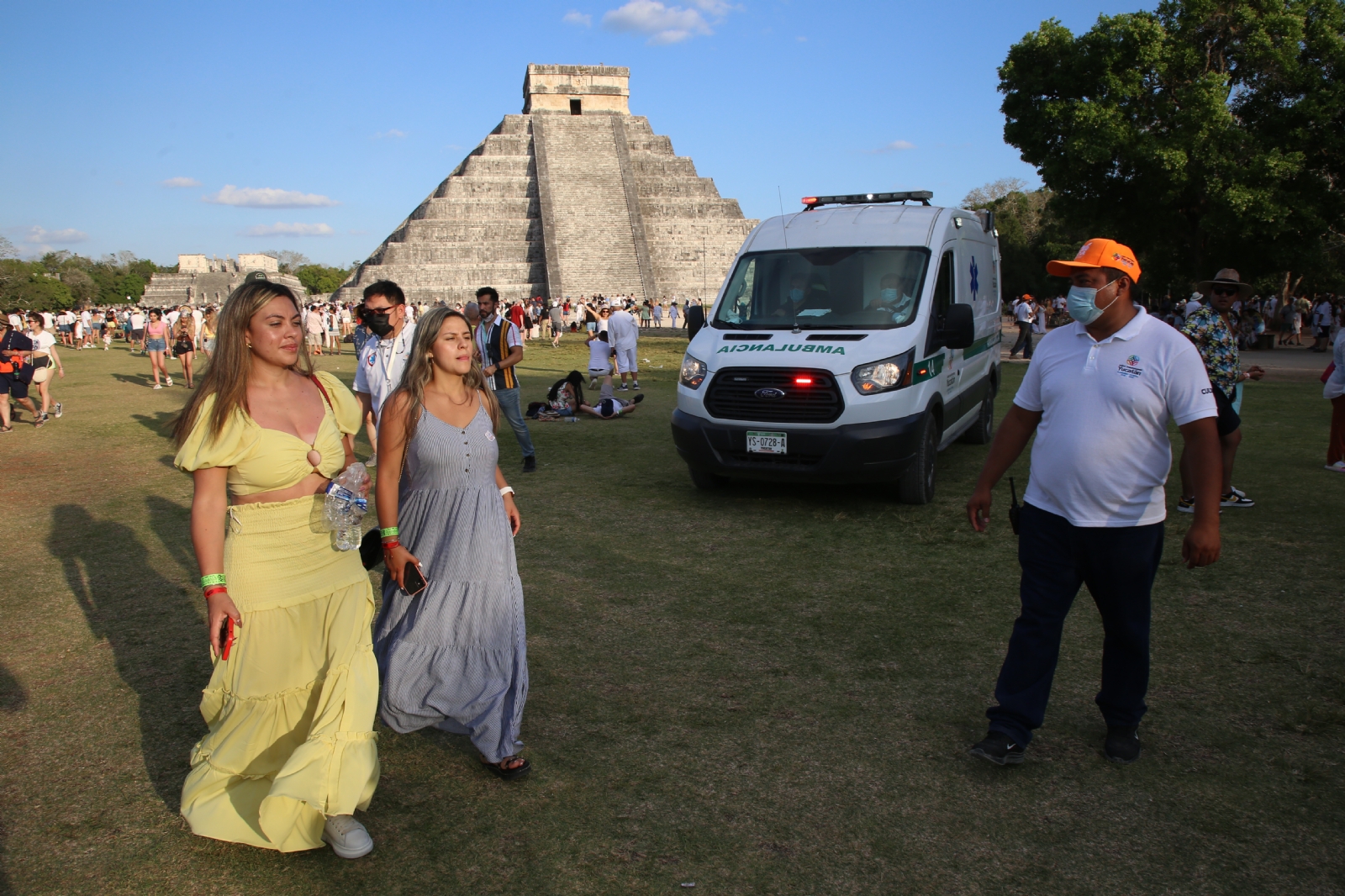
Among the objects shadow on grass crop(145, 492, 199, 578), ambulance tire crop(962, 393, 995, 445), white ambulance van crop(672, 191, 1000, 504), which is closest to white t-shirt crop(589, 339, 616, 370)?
ambulance tire crop(962, 393, 995, 445)

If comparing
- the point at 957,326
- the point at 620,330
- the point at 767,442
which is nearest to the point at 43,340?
the point at 620,330

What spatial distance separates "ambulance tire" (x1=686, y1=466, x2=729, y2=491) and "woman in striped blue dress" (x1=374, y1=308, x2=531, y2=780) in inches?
177

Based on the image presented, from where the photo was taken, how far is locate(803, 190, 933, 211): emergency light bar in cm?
890

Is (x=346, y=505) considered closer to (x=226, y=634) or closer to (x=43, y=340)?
(x=226, y=634)

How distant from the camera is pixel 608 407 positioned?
13414 millimetres

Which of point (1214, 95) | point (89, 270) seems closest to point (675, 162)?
point (1214, 95)

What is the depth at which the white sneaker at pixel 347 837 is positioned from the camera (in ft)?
9.57

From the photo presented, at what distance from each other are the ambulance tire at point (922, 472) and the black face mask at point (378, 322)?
4.20 m

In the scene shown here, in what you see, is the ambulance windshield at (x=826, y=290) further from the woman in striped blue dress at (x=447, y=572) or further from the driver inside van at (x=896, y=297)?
the woman in striped blue dress at (x=447, y=572)

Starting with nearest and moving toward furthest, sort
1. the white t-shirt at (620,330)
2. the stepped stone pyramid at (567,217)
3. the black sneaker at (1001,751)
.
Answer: the black sneaker at (1001,751) < the white t-shirt at (620,330) < the stepped stone pyramid at (567,217)

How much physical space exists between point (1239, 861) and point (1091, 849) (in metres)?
0.44

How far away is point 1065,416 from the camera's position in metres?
3.36

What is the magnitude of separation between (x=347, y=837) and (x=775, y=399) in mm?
4802

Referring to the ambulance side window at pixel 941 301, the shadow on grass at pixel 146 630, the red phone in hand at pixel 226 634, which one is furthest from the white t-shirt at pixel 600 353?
the red phone in hand at pixel 226 634
